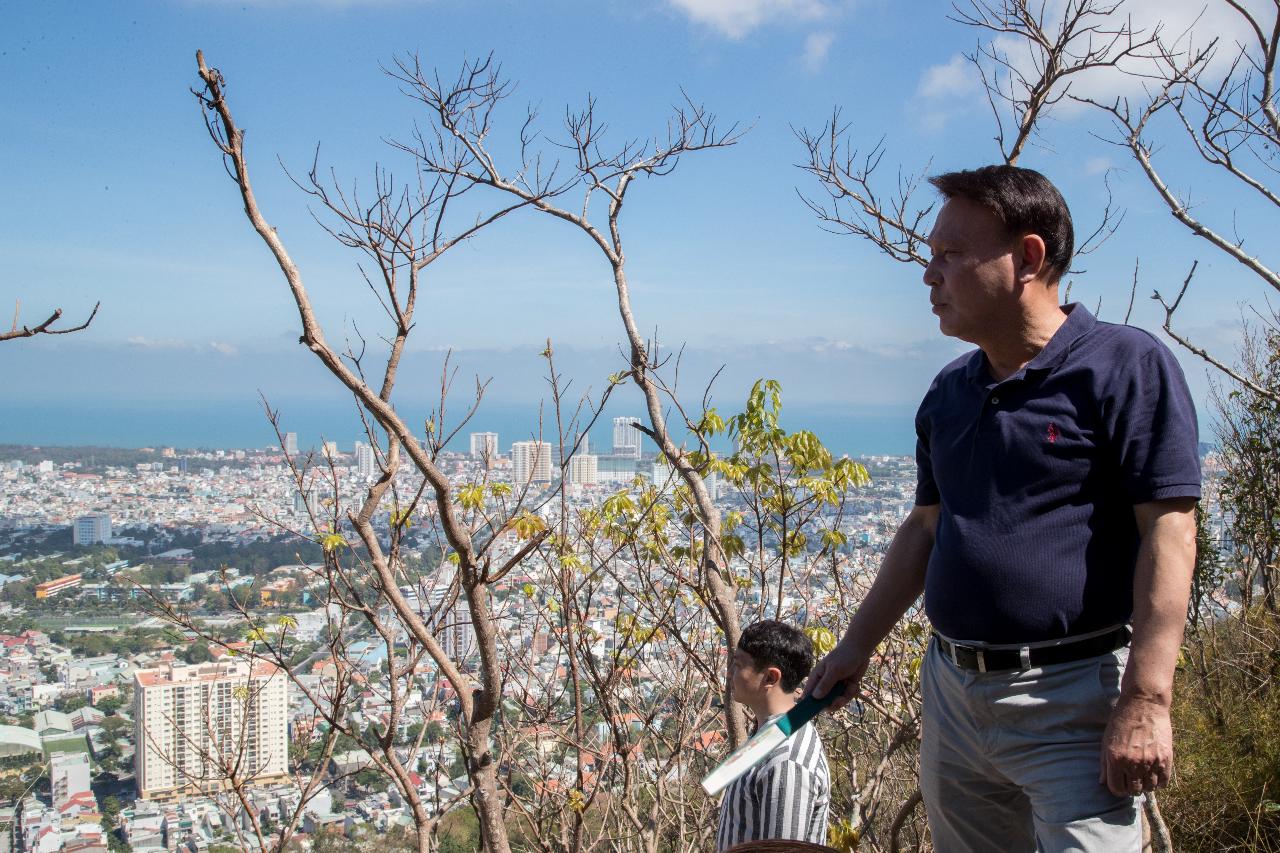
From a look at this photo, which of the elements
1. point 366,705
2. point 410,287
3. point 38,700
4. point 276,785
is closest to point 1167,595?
point 410,287

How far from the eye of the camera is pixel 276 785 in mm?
6383

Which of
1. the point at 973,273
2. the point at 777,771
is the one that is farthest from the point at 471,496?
the point at 973,273

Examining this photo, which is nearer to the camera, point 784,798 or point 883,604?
point 883,604

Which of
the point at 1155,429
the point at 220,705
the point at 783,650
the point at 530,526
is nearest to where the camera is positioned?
the point at 1155,429

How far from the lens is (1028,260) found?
1.51m

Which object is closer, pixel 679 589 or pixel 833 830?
pixel 833 830

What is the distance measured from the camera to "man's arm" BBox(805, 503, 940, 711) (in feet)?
5.72

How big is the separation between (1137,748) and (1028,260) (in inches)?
29.8

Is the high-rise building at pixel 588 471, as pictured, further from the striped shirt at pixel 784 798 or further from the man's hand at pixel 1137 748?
the man's hand at pixel 1137 748

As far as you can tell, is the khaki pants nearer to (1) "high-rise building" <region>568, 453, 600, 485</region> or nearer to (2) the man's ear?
(2) the man's ear

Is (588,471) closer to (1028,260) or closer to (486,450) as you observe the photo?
(486,450)

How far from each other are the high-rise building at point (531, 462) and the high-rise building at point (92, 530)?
369 inches

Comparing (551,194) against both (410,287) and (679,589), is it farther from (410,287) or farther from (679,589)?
(679,589)

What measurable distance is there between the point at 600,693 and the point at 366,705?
214cm
